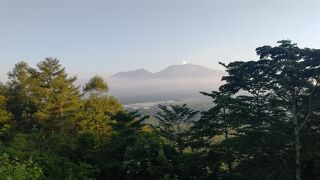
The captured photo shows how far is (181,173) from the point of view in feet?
84.3

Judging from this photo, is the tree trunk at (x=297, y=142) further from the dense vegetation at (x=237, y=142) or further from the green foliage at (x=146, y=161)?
the green foliage at (x=146, y=161)

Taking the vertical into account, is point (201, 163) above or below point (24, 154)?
below

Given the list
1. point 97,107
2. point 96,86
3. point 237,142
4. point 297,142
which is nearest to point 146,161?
point 237,142

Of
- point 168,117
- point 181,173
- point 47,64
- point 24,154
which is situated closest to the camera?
point 24,154

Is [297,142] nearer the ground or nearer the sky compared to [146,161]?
nearer the sky

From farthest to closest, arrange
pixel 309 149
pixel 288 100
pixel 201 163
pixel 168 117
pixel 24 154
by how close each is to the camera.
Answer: pixel 168 117 → pixel 201 163 → pixel 288 100 → pixel 309 149 → pixel 24 154

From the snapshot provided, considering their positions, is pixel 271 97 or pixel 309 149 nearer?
pixel 309 149

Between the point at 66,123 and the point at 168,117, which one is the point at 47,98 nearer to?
the point at 66,123

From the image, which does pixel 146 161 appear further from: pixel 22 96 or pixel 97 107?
pixel 22 96

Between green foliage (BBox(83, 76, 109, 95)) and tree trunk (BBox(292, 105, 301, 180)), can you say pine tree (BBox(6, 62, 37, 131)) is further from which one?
tree trunk (BBox(292, 105, 301, 180))

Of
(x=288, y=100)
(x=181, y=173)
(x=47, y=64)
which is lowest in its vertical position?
(x=181, y=173)

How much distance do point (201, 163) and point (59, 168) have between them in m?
11.6

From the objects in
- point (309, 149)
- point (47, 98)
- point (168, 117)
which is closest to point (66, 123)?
point (47, 98)

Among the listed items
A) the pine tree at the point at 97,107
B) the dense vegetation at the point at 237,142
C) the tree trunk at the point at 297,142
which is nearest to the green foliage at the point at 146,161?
the dense vegetation at the point at 237,142
